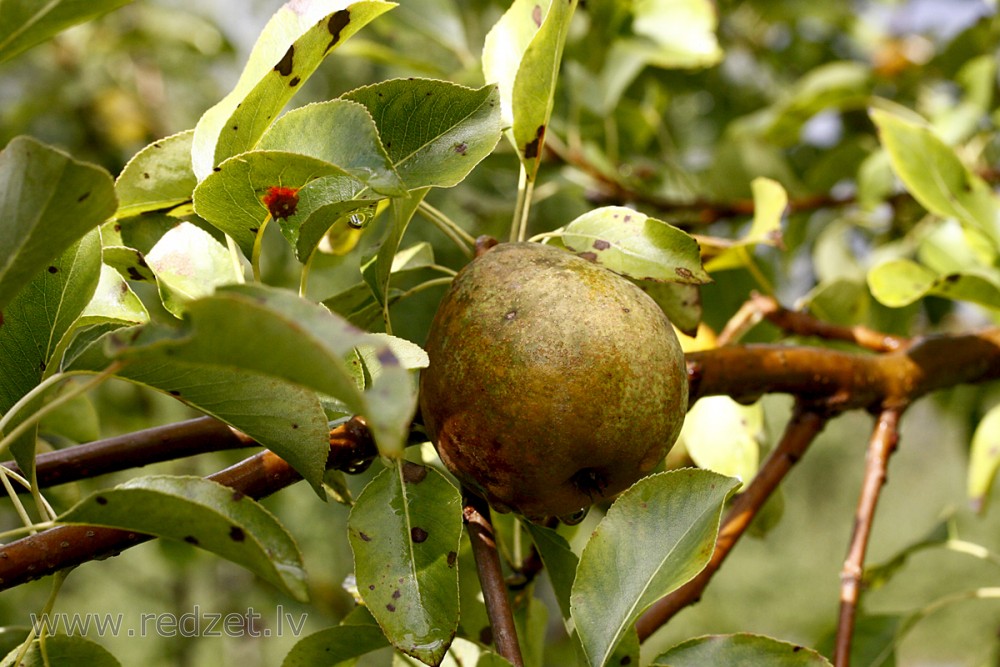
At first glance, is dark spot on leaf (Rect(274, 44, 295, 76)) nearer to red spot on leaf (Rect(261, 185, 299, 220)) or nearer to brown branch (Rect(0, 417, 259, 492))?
red spot on leaf (Rect(261, 185, 299, 220))

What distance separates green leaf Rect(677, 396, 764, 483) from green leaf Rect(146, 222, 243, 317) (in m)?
0.45

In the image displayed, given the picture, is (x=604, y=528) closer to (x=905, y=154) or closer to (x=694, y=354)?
(x=694, y=354)

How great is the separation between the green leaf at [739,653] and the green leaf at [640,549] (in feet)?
0.13

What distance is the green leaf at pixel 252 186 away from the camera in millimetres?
509

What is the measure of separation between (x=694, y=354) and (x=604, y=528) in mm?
208

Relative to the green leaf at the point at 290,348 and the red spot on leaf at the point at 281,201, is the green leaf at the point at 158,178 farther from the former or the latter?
the green leaf at the point at 290,348

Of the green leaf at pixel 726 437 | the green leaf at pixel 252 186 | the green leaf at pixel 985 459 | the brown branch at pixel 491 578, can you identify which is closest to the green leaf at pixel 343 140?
the green leaf at pixel 252 186

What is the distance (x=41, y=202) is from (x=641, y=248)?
0.38m

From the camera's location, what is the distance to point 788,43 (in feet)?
6.72

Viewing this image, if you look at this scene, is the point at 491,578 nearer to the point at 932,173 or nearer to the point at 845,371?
the point at 845,371

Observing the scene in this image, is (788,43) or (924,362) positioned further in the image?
(788,43)

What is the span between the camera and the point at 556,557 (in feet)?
2.12

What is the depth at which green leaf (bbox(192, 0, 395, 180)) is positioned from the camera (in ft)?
1.83

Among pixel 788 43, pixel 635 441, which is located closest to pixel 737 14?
pixel 788 43
